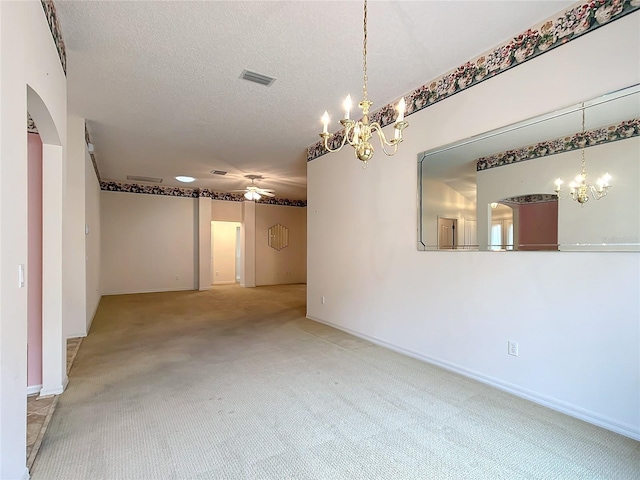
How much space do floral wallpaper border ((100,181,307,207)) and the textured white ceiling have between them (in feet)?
12.8

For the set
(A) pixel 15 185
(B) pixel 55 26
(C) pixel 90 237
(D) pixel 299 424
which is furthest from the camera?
(C) pixel 90 237

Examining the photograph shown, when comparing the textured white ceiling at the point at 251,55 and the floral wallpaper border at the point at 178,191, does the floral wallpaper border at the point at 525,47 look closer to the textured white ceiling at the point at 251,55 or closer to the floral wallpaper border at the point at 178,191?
the textured white ceiling at the point at 251,55

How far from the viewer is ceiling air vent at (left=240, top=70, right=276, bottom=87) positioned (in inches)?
126

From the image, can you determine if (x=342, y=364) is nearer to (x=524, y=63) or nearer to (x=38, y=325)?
(x=38, y=325)

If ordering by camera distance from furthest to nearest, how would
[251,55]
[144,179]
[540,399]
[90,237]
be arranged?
[144,179] → [90,237] → [251,55] → [540,399]

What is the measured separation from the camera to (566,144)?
2.39 m

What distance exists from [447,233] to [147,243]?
26.2 ft

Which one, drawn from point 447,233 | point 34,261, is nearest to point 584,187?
point 447,233

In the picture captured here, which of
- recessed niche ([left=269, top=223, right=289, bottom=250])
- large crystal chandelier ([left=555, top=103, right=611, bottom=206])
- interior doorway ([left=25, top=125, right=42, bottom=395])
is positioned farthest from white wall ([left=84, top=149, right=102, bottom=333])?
large crystal chandelier ([left=555, top=103, right=611, bottom=206])

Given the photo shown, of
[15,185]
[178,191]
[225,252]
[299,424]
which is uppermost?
[178,191]

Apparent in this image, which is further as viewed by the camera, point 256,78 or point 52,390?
point 256,78

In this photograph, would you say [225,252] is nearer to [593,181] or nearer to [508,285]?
[508,285]

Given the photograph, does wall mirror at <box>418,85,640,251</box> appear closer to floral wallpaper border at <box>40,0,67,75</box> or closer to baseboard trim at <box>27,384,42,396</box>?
floral wallpaper border at <box>40,0,67,75</box>

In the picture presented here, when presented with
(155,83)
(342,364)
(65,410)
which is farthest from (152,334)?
(155,83)
